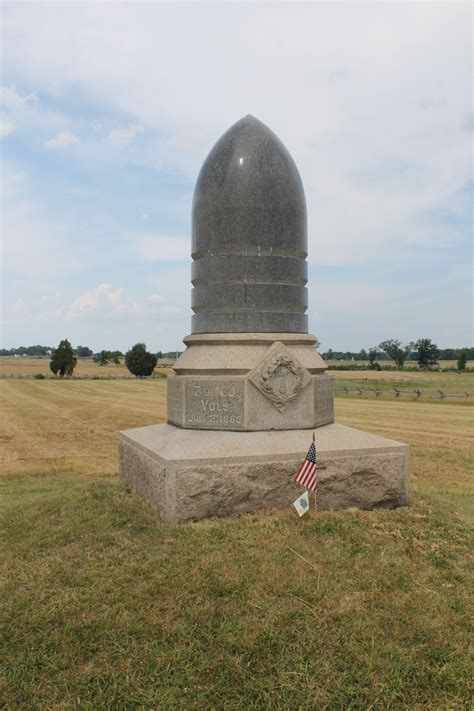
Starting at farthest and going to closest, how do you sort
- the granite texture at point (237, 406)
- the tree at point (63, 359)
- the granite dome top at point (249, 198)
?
the tree at point (63, 359)
the granite dome top at point (249, 198)
the granite texture at point (237, 406)

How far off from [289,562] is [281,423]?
2402 millimetres

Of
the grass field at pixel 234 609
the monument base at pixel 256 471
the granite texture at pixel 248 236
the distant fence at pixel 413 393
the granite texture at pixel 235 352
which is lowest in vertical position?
the grass field at pixel 234 609

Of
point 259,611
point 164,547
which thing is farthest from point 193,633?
point 164,547

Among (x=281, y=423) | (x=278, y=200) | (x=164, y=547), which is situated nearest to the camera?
(x=164, y=547)

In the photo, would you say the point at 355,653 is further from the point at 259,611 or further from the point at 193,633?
the point at 193,633

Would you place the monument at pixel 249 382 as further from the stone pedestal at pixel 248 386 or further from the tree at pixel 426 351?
the tree at pixel 426 351

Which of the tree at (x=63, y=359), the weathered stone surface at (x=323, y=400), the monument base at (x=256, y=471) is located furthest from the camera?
the tree at (x=63, y=359)

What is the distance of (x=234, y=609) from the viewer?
4.14 meters

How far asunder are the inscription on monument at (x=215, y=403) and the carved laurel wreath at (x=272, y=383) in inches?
11.5

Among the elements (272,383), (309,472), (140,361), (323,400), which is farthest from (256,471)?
(140,361)

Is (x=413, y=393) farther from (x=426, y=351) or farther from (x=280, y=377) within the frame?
→ (x=426, y=351)

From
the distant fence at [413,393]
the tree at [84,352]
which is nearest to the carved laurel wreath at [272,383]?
the distant fence at [413,393]

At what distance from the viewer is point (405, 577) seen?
15.5 ft

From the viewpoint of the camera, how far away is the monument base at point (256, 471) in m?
6.02
